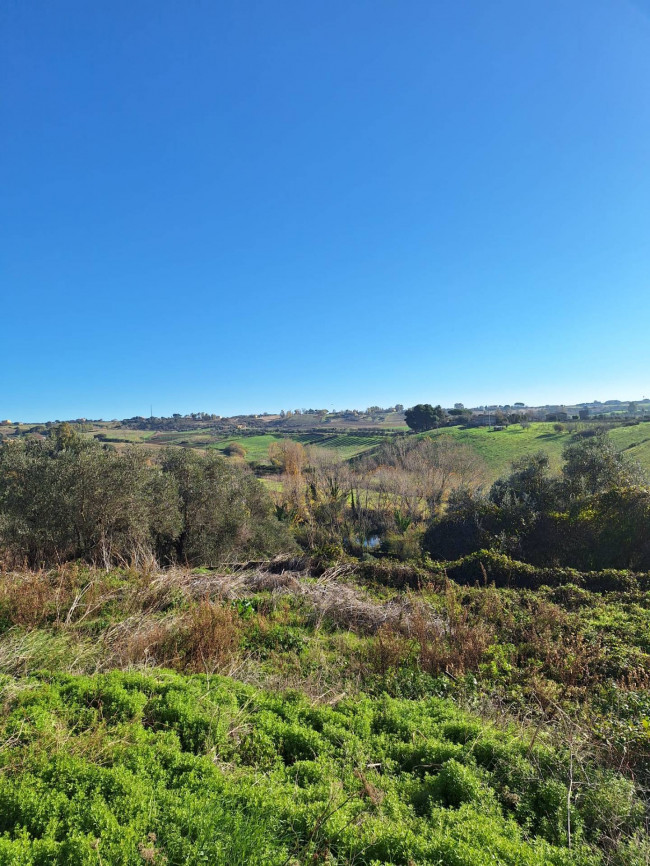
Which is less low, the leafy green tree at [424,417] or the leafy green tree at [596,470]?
the leafy green tree at [424,417]

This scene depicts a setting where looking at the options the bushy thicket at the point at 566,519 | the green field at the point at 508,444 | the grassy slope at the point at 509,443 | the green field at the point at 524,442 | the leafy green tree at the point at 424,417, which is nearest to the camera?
the bushy thicket at the point at 566,519

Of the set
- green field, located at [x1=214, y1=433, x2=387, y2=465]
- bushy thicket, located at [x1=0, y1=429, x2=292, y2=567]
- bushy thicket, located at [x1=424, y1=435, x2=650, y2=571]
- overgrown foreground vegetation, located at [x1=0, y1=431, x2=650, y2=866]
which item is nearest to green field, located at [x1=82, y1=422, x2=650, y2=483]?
green field, located at [x1=214, y1=433, x2=387, y2=465]

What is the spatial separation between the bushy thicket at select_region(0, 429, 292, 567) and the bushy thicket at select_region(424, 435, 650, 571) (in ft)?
45.0

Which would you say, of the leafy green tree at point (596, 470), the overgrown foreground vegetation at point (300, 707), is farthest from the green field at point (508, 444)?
the overgrown foreground vegetation at point (300, 707)

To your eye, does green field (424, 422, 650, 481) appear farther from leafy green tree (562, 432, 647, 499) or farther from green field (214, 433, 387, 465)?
green field (214, 433, 387, 465)

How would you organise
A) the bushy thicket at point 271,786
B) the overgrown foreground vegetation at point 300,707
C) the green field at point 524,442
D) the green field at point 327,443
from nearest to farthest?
the bushy thicket at point 271,786 → the overgrown foreground vegetation at point 300,707 → the green field at point 524,442 → the green field at point 327,443

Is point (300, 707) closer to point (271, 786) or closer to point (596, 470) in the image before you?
point (271, 786)

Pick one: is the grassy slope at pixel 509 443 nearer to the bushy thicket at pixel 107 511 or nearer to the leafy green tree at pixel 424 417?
the leafy green tree at pixel 424 417

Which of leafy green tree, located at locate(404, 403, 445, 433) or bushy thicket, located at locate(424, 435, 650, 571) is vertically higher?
leafy green tree, located at locate(404, 403, 445, 433)

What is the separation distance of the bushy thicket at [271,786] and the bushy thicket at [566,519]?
48.7 feet

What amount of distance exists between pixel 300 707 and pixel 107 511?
11.5 meters

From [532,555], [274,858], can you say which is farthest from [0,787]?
[532,555]

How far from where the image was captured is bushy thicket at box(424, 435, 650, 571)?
1634 cm

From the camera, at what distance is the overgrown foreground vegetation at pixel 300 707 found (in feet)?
10.4
